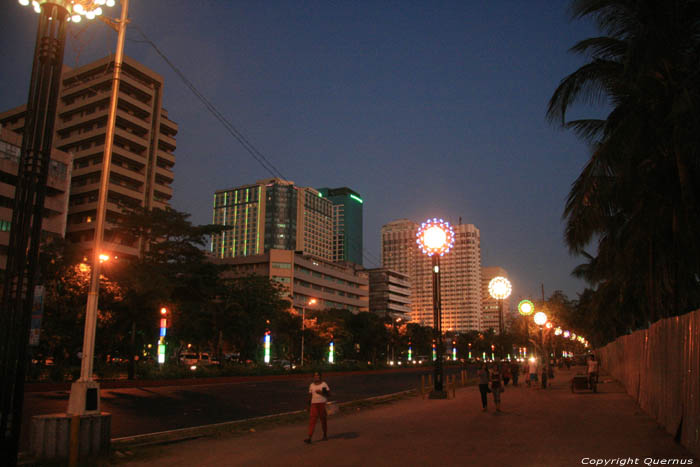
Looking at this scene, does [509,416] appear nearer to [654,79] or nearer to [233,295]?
[654,79]

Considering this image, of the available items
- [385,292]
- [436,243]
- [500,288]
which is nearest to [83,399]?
[436,243]

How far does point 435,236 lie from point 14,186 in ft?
194

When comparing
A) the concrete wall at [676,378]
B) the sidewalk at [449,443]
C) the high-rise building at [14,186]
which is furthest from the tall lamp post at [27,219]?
the high-rise building at [14,186]

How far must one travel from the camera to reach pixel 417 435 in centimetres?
1227

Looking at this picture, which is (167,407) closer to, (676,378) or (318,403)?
(318,403)

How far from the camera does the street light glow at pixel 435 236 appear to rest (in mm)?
25188

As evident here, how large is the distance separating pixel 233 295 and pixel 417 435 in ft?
127

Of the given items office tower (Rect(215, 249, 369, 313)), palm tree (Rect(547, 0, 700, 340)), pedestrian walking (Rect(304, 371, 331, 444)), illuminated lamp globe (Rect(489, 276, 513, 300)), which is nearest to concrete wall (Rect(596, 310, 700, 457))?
palm tree (Rect(547, 0, 700, 340))

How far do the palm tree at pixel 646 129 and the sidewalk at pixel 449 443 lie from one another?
5.59 meters

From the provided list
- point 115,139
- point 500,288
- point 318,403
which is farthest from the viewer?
point 115,139

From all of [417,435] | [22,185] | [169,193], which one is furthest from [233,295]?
[169,193]

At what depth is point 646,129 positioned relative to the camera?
1450 cm

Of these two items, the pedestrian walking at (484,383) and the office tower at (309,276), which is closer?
the pedestrian walking at (484,383)

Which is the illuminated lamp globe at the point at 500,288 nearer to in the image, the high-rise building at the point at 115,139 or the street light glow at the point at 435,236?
the street light glow at the point at 435,236
